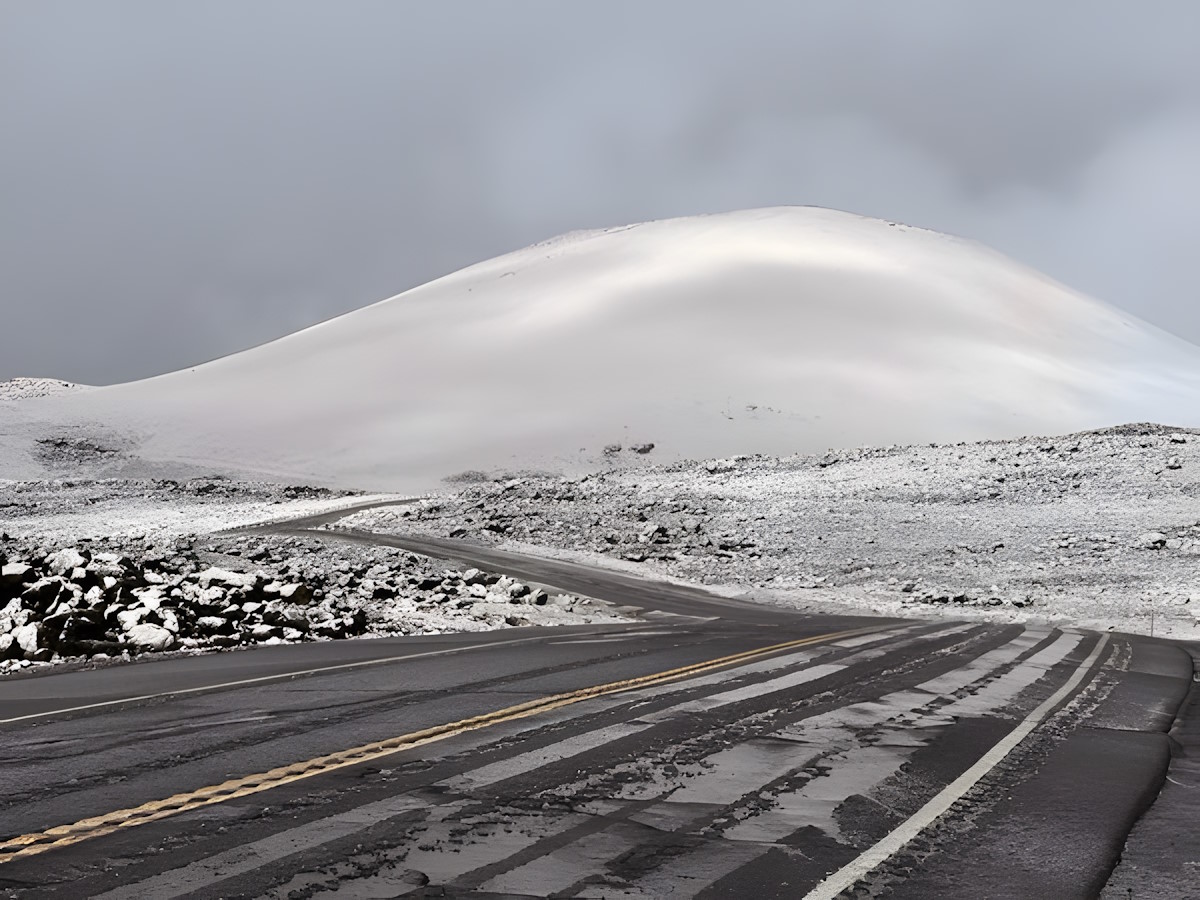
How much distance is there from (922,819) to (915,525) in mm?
41635

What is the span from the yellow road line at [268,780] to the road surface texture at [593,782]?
1.2 inches

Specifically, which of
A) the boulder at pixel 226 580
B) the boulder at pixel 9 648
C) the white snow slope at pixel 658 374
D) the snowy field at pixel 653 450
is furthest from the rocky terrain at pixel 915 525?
the boulder at pixel 9 648

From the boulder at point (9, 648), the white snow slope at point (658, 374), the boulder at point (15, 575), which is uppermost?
the white snow slope at point (658, 374)

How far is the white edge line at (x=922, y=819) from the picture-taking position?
4.97m

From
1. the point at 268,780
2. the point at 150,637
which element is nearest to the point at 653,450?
the point at 150,637

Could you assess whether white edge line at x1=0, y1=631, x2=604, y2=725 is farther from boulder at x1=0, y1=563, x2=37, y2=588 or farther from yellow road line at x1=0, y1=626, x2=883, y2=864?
boulder at x1=0, y1=563, x2=37, y2=588

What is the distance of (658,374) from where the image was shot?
312ft

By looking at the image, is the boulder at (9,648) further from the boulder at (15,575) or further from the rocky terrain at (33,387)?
the rocky terrain at (33,387)

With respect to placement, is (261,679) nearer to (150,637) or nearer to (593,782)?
(150,637)

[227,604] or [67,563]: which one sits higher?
[67,563]

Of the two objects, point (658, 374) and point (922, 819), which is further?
point (658, 374)

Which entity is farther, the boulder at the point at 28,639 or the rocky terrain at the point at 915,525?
the rocky terrain at the point at 915,525

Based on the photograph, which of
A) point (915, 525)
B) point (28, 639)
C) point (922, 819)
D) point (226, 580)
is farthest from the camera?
point (915, 525)

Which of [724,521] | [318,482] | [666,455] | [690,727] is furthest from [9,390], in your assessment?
[690,727]
